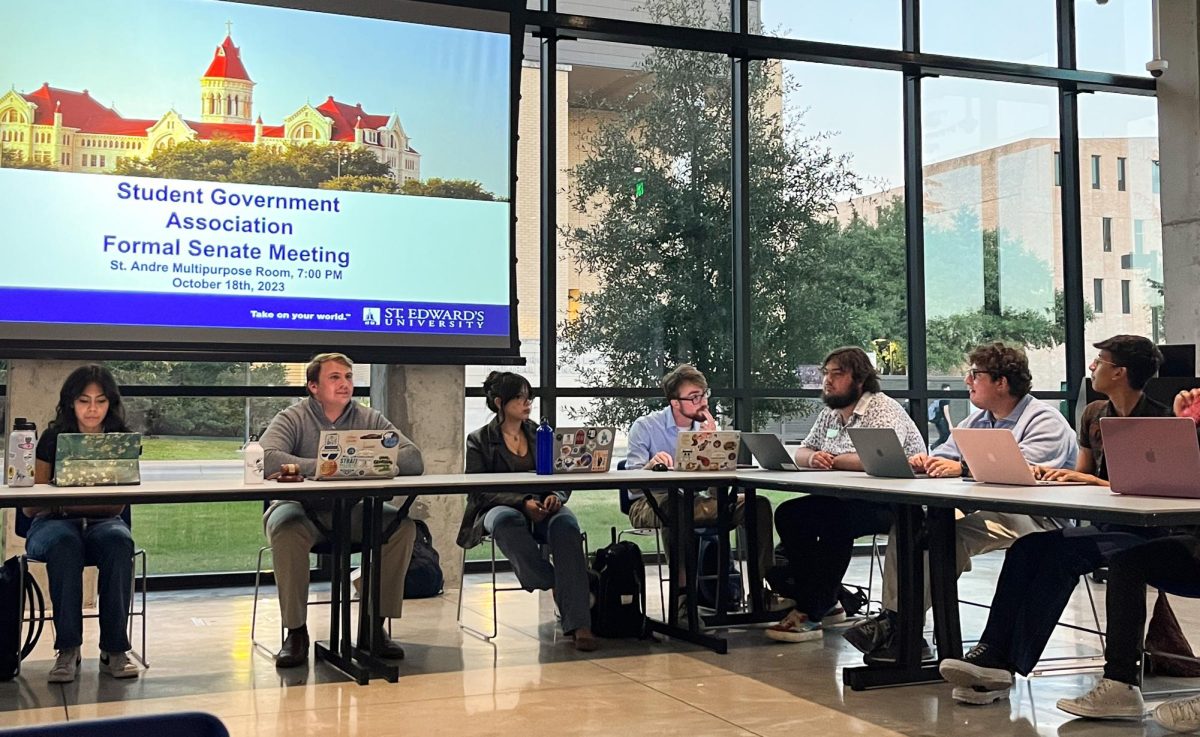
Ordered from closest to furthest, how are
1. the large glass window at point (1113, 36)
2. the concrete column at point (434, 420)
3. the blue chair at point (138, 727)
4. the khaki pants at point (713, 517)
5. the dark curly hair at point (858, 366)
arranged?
the blue chair at point (138, 727), the dark curly hair at point (858, 366), the khaki pants at point (713, 517), the concrete column at point (434, 420), the large glass window at point (1113, 36)

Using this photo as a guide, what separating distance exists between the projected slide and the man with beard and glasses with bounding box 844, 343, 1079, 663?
273cm

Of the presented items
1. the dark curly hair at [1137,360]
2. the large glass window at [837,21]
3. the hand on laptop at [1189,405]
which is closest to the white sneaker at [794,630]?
the dark curly hair at [1137,360]

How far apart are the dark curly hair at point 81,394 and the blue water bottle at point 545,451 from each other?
1.48m

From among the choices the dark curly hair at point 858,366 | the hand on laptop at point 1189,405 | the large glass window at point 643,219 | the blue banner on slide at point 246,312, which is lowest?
the hand on laptop at point 1189,405

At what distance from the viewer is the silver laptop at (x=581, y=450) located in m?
4.37

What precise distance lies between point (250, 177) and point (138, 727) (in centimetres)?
490

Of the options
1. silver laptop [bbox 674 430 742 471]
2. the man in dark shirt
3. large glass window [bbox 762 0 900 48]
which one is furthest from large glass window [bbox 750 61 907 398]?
the man in dark shirt

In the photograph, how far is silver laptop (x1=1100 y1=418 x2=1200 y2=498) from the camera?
287 centimetres

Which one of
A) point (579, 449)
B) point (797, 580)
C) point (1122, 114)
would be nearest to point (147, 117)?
point (579, 449)

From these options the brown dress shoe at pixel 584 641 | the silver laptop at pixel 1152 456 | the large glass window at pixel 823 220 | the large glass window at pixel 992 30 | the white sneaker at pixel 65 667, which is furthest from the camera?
the large glass window at pixel 992 30

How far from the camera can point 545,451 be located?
171 inches

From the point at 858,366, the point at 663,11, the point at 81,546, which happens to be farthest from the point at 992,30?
the point at 81,546

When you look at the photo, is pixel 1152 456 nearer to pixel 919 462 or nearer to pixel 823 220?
pixel 919 462

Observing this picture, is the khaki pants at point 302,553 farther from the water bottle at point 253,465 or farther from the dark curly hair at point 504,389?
the dark curly hair at point 504,389
